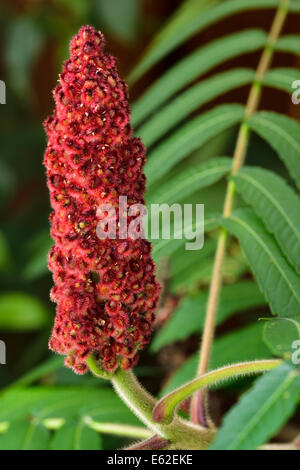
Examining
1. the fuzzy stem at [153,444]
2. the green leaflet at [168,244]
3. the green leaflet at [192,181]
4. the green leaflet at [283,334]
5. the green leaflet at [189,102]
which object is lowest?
the fuzzy stem at [153,444]

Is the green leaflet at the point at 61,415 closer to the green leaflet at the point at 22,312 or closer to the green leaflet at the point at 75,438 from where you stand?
the green leaflet at the point at 75,438

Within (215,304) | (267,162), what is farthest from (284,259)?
(267,162)

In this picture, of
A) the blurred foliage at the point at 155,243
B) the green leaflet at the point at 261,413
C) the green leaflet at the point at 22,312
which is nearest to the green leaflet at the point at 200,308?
the blurred foliage at the point at 155,243

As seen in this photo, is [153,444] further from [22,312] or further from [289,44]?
[22,312]

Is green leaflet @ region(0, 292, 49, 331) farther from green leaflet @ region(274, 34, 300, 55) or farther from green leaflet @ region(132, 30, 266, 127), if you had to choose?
green leaflet @ region(274, 34, 300, 55)

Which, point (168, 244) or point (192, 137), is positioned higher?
point (192, 137)

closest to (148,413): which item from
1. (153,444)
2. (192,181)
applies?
(153,444)

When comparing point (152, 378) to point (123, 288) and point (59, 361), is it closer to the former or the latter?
point (59, 361)
